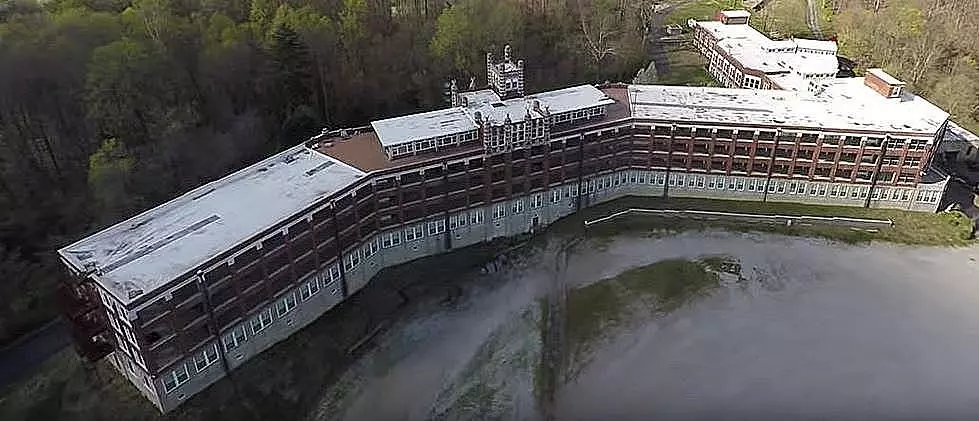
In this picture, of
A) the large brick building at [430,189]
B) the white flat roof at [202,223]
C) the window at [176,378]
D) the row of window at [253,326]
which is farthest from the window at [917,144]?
the window at [176,378]

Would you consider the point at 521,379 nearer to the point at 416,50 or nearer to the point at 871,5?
the point at 416,50

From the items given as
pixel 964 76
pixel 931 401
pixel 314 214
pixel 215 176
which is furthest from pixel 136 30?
pixel 964 76

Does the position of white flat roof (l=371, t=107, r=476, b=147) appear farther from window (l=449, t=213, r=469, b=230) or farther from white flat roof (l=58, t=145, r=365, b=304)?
window (l=449, t=213, r=469, b=230)

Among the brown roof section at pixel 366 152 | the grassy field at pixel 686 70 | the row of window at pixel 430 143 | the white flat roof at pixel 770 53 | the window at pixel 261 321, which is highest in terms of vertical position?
the white flat roof at pixel 770 53

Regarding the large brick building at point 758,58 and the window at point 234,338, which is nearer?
the window at point 234,338

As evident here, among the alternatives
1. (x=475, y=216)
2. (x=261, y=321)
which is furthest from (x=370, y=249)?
(x=261, y=321)

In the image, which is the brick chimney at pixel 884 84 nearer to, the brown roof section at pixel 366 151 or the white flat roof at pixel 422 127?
the brown roof section at pixel 366 151
